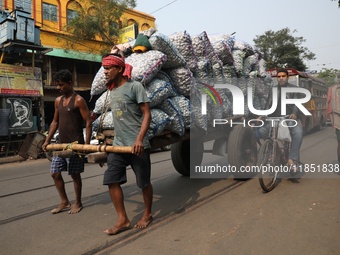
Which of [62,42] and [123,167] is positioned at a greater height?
[62,42]

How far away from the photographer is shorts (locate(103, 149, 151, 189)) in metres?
3.10

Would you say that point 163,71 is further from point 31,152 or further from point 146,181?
point 31,152

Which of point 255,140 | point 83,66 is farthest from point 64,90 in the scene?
point 83,66

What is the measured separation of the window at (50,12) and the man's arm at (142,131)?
1845 cm

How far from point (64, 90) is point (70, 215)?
5.11ft

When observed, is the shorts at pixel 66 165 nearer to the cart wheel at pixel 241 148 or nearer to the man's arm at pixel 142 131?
the man's arm at pixel 142 131

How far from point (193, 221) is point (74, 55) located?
54.2 ft

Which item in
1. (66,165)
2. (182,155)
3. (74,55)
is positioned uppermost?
(74,55)

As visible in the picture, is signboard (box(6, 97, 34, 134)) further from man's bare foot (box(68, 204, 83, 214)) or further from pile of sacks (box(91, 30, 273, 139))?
pile of sacks (box(91, 30, 273, 139))

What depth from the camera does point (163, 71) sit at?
399cm

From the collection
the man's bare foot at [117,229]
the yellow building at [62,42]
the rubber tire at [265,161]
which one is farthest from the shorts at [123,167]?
the yellow building at [62,42]

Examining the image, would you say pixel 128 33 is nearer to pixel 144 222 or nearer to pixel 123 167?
pixel 123 167

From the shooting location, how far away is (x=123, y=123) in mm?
3115

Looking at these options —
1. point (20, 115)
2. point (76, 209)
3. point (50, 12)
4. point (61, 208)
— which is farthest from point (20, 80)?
point (76, 209)
